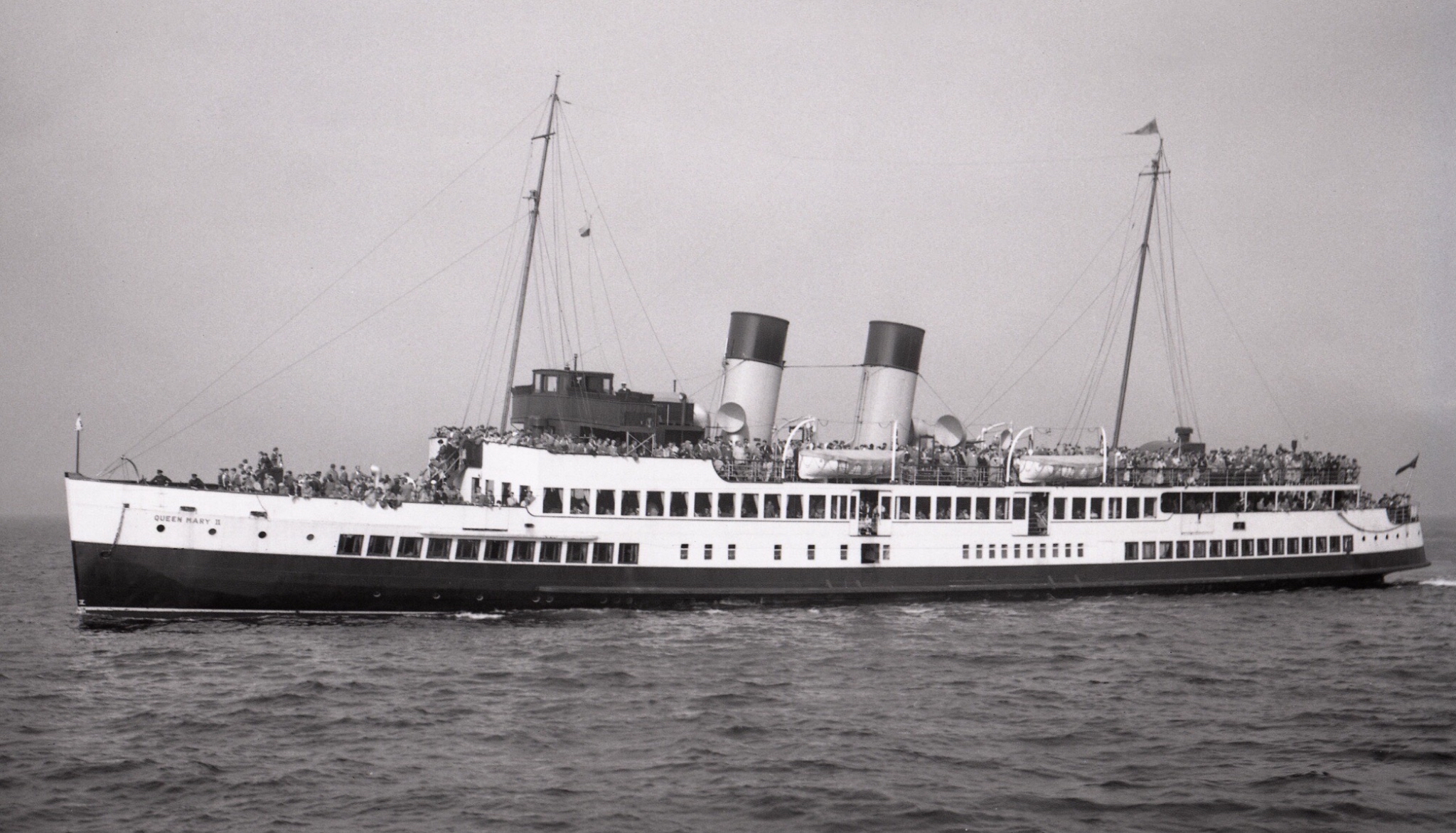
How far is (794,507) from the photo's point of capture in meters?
37.3

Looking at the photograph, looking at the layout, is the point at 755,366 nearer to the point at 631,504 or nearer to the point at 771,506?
the point at 771,506

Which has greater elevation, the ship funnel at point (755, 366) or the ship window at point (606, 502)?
the ship funnel at point (755, 366)

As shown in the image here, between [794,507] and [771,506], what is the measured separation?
0.81m

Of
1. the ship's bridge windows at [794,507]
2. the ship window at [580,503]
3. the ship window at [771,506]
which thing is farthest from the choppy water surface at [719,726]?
the ship's bridge windows at [794,507]

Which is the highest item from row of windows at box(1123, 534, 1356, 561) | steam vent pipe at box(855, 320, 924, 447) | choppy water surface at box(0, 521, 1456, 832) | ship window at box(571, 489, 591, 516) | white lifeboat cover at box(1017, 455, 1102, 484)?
steam vent pipe at box(855, 320, 924, 447)

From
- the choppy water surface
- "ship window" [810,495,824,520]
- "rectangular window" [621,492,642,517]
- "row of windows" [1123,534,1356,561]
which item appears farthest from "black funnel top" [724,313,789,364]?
"row of windows" [1123,534,1356,561]

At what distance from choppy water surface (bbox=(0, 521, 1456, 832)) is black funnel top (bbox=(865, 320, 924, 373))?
42.4ft

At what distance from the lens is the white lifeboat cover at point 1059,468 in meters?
40.4

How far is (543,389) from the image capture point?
3947 cm

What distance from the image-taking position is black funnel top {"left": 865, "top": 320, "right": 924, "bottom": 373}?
43.6 metres

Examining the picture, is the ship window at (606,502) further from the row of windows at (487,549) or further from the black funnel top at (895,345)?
the black funnel top at (895,345)

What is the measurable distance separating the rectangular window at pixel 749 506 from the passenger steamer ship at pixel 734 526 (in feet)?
0.23

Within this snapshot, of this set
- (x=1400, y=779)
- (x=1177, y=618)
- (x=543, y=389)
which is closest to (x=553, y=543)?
(x=543, y=389)

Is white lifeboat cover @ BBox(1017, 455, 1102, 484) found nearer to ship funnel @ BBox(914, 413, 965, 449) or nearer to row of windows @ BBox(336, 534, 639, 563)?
ship funnel @ BBox(914, 413, 965, 449)
